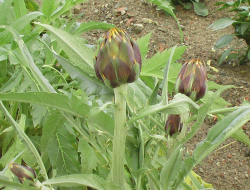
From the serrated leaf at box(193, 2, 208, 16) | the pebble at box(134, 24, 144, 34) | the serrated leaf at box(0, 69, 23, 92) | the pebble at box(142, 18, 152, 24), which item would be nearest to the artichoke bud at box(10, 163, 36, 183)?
the serrated leaf at box(0, 69, 23, 92)

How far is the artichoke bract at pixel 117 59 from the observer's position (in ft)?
1.38

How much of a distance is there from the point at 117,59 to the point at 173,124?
0.65 ft

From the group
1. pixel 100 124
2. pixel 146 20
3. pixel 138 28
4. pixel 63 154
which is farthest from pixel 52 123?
pixel 146 20

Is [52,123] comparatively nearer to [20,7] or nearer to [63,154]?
[63,154]

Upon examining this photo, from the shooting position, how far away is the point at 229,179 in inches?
53.4

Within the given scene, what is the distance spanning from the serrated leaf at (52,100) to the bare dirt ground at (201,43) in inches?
40.1

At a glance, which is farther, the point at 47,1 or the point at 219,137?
the point at 47,1

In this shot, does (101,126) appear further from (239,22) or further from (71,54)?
(239,22)

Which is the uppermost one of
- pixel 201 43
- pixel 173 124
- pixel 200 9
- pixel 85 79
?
pixel 85 79

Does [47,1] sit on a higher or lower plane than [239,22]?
higher

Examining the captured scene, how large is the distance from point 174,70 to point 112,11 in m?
1.97

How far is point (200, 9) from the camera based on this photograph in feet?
8.98

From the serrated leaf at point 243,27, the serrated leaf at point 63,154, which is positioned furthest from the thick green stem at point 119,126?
the serrated leaf at point 243,27

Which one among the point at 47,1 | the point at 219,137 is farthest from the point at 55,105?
the point at 47,1
